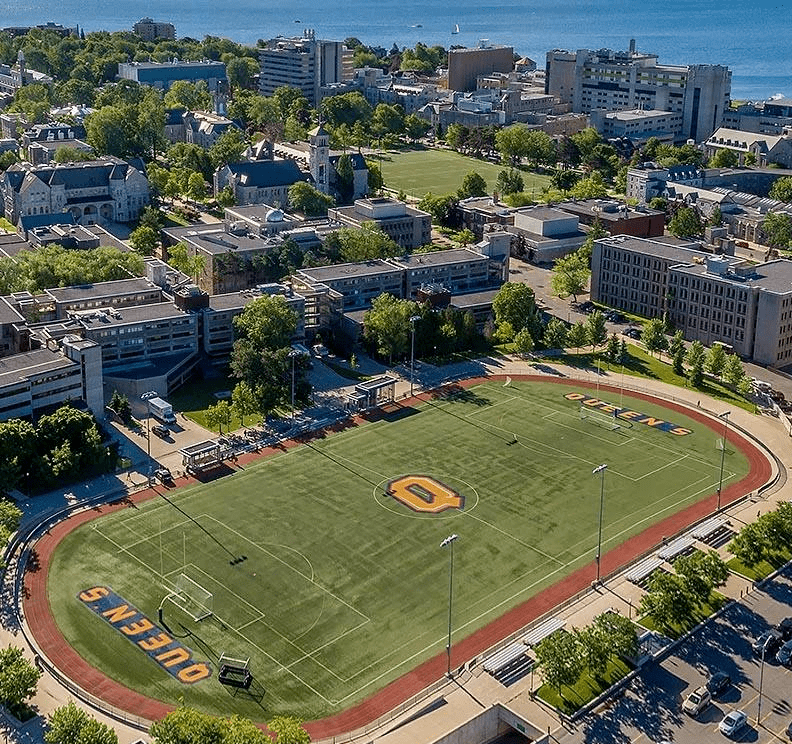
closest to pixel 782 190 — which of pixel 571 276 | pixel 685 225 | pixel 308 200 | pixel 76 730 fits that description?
pixel 685 225

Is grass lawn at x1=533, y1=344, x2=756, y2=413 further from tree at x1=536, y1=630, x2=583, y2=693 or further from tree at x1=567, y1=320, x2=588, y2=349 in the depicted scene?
tree at x1=536, y1=630, x2=583, y2=693

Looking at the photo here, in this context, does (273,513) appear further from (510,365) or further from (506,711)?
(510,365)

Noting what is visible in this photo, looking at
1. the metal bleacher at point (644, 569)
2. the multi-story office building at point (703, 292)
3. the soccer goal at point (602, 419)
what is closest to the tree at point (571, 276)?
the multi-story office building at point (703, 292)

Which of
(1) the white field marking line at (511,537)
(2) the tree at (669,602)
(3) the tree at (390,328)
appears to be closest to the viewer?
(2) the tree at (669,602)

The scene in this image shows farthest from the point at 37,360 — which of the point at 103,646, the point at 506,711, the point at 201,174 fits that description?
the point at 201,174

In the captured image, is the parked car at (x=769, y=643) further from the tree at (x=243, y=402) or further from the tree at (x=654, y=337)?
the tree at (x=654, y=337)
